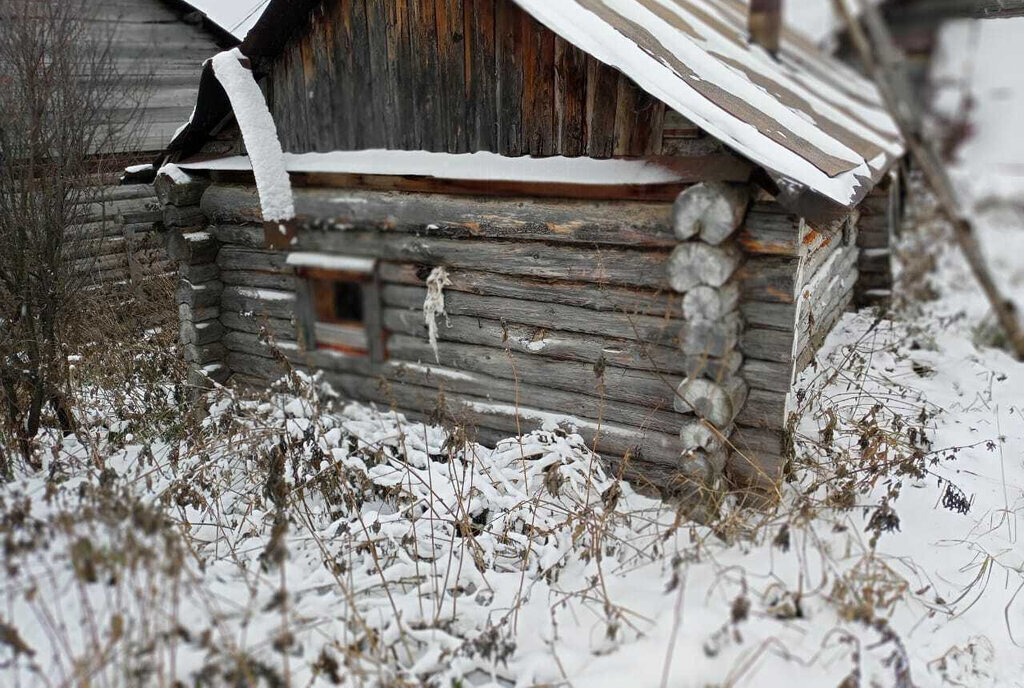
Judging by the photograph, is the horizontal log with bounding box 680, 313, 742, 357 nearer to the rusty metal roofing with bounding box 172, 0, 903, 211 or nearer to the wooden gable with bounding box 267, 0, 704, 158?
the rusty metal roofing with bounding box 172, 0, 903, 211

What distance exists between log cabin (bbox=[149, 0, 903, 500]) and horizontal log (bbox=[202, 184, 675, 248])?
0.05 feet

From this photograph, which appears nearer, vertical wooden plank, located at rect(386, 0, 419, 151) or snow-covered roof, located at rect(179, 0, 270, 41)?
vertical wooden plank, located at rect(386, 0, 419, 151)

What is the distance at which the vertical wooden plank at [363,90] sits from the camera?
482 centimetres

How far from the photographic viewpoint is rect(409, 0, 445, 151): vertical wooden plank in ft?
15.0

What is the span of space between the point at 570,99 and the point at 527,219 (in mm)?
739

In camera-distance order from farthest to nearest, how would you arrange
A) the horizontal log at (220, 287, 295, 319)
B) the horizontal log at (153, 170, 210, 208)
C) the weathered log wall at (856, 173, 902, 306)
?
the weathered log wall at (856, 173, 902, 306)
the horizontal log at (220, 287, 295, 319)
the horizontal log at (153, 170, 210, 208)

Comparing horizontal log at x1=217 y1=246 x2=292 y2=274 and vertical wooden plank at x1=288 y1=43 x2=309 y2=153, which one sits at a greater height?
vertical wooden plank at x1=288 y1=43 x2=309 y2=153

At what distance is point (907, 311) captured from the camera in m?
8.25

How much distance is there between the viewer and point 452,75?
4559 millimetres

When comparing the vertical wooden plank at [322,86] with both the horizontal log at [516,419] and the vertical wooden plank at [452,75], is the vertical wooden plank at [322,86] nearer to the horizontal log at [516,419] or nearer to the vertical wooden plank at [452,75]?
the vertical wooden plank at [452,75]

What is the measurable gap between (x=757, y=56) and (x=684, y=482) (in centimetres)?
454

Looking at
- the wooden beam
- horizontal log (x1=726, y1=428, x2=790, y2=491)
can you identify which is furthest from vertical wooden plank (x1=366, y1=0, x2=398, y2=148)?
the wooden beam

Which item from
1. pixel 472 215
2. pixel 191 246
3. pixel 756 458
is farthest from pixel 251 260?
pixel 756 458

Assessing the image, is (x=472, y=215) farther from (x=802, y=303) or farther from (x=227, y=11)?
(x=227, y=11)
